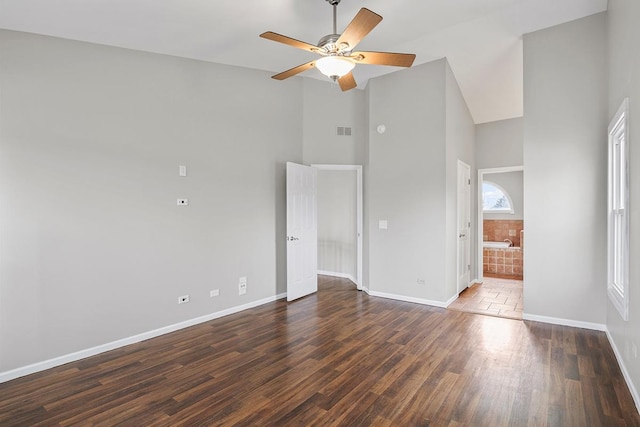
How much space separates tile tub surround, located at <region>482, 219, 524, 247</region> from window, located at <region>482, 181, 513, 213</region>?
0.31 m

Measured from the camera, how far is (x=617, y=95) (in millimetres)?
3096

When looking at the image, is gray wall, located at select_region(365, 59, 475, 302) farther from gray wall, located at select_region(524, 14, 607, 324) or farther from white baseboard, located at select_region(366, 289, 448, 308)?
gray wall, located at select_region(524, 14, 607, 324)

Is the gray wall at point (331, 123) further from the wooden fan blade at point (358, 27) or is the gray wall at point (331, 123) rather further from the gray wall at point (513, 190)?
the gray wall at point (513, 190)

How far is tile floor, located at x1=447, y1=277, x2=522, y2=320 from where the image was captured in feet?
14.8

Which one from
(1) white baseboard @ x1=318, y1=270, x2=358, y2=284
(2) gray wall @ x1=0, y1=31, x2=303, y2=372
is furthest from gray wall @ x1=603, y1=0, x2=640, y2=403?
(1) white baseboard @ x1=318, y1=270, x2=358, y2=284

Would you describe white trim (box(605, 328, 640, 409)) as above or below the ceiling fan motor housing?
below

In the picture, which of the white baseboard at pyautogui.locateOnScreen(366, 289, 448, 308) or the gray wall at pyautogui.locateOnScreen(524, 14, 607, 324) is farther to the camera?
the white baseboard at pyautogui.locateOnScreen(366, 289, 448, 308)

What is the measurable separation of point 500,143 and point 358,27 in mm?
4805

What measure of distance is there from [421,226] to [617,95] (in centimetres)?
250

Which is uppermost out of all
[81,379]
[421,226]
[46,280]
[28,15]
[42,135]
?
[28,15]

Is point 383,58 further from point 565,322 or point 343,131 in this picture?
point 565,322

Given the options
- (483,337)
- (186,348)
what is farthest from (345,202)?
(186,348)

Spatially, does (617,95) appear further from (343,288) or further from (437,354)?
(343,288)

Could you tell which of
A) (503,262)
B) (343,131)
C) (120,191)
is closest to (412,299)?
(343,131)
